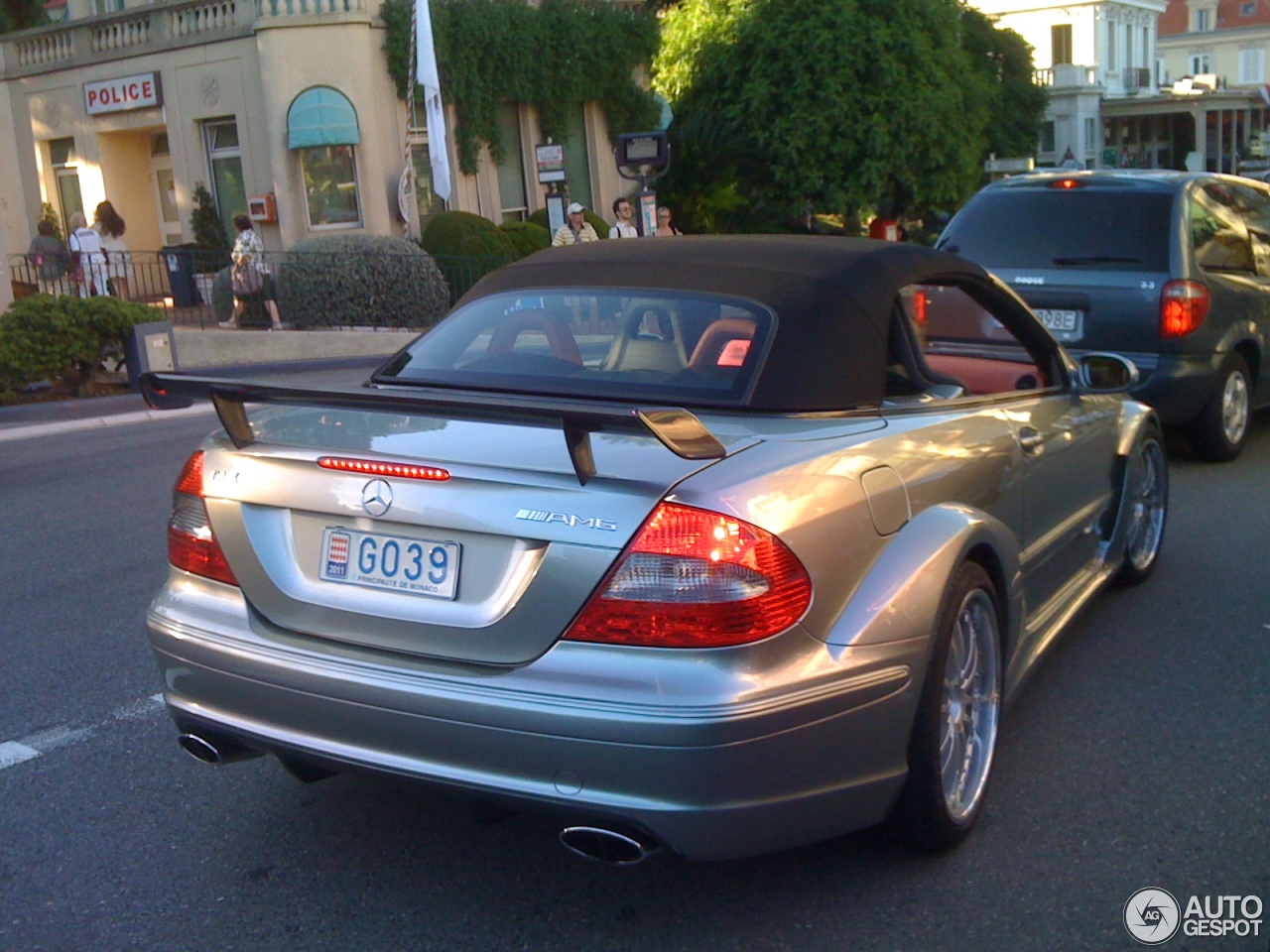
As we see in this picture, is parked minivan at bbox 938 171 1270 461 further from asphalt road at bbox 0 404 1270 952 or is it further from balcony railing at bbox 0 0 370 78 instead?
balcony railing at bbox 0 0 370 78

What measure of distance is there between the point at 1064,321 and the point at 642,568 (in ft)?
20.3

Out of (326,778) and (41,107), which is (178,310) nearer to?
(41,107)

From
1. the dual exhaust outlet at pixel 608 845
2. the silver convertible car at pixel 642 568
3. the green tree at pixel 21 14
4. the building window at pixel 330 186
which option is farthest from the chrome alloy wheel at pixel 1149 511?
the green tree at pixel 21 14

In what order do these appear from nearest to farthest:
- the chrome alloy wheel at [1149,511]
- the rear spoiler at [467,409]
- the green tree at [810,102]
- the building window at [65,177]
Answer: the rear spoiler at [467,409], the chrome alloy wheel at [1149,511], the building window at [65,177], the green tree at [810,102]

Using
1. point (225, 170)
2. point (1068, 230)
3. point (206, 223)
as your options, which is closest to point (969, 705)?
point (1068, 230)

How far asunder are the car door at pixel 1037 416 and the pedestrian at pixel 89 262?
18.5 m

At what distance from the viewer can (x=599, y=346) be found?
423 centimetres

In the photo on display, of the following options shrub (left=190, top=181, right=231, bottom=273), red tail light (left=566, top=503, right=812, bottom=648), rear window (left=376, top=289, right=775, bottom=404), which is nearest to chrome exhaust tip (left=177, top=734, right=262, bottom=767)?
red tail light (left=566, top=503, right=812, bottom=648)

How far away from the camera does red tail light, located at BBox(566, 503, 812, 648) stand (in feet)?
9.62

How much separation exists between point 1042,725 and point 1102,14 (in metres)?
76.8

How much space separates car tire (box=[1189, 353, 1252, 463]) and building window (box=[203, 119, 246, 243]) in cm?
1983

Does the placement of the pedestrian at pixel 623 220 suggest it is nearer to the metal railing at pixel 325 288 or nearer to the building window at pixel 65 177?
the metal railing at pixel 325 288

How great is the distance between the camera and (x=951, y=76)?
3055 centimetres

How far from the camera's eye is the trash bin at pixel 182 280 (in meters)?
23.5
